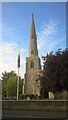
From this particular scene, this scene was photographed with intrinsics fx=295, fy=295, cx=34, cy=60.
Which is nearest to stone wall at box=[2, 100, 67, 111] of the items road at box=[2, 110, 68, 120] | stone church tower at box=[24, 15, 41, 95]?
road at box=[2, 110, 68, 120]

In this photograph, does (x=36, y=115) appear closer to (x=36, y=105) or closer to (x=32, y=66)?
(x=36, y=105)

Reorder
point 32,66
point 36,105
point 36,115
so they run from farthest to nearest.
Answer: point 32,66, point 36,105, point 36,115

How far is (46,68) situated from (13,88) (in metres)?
26.0

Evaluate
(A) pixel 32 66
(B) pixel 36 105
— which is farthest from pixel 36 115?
(A) pixel 32 66

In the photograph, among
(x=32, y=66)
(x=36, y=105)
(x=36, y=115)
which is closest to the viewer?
(x=36, y=115)

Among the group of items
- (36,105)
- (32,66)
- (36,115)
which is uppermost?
(32,66)

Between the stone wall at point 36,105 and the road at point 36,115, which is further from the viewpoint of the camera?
the stone wall at point 36,105

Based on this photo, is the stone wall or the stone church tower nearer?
the stone wall

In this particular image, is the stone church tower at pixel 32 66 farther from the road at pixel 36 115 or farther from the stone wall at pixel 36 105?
the road at pixel 36 115

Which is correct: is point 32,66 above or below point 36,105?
above

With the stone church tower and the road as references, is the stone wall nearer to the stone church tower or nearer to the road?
the road

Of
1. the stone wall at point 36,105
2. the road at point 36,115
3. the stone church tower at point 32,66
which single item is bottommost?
the road at point 36,115

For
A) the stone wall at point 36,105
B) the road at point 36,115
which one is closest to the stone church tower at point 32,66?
the stone wall at point 36,105

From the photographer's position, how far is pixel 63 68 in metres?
18.6
